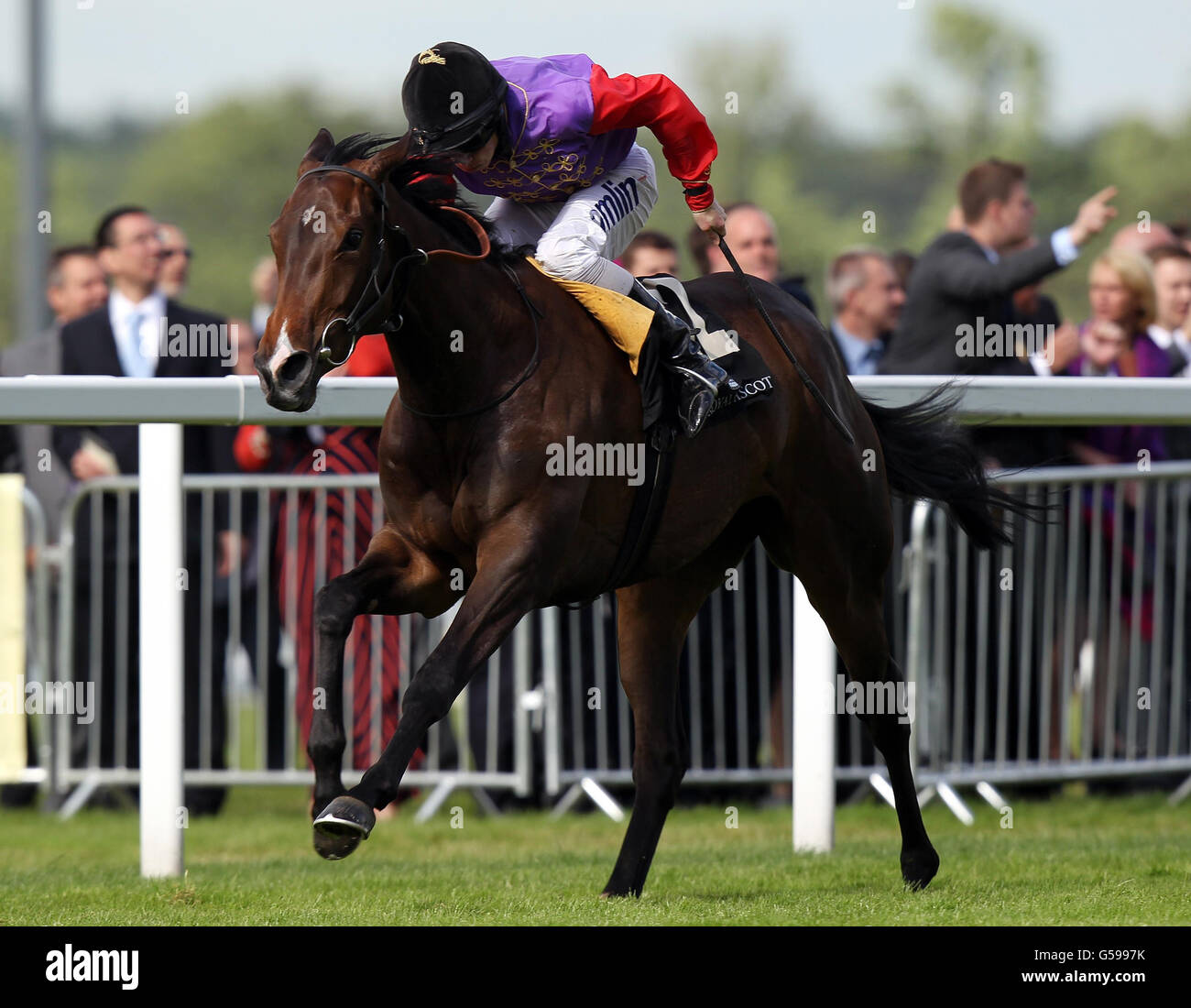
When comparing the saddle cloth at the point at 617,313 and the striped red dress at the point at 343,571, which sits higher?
the saddle cloth at the point at 617,313

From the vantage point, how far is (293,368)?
471 cm

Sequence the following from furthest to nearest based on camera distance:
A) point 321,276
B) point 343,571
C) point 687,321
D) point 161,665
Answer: point 343,571, point 161,665, point 687,321, point 321,276

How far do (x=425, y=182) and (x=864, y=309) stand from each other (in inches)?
188

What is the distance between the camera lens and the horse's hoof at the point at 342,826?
470 centimetres

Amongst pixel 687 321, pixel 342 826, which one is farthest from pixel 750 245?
pixel 342 826

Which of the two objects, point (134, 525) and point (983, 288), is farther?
point (134, 525)

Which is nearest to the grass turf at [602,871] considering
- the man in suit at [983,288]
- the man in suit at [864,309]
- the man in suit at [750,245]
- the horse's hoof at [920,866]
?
the horse's hoof at [920,866]

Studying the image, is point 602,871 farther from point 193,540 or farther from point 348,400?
point 193,540

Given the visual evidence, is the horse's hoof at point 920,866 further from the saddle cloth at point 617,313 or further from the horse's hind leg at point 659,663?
the saddle cloth at point 617,313

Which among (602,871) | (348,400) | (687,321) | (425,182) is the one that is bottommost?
(602,871)

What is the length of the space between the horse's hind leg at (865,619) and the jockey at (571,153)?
2.38ft

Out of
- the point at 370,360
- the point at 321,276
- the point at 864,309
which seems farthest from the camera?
the point at 864,309

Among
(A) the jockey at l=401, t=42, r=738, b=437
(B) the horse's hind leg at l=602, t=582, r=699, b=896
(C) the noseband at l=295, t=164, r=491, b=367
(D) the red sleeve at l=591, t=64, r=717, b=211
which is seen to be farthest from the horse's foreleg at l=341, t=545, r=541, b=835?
(D) the red sleeve at l=591, t=64, r=717, b=211
